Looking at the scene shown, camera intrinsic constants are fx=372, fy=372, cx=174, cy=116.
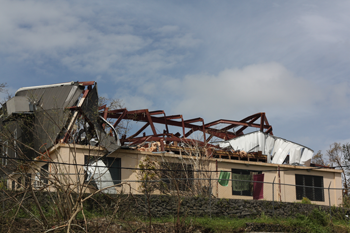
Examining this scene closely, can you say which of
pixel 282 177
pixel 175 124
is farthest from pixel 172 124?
pixel 282 177

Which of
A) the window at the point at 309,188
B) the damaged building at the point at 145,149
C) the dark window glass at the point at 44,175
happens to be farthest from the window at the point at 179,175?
the window at the point at 309,188

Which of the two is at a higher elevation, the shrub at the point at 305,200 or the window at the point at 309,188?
the window at the point at 309,188

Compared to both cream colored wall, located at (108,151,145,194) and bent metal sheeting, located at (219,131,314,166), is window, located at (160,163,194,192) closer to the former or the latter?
cream colored wall, located at (108,151,145,194)

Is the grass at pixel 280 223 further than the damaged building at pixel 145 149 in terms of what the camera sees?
No

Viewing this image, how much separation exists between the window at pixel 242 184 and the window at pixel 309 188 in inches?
130

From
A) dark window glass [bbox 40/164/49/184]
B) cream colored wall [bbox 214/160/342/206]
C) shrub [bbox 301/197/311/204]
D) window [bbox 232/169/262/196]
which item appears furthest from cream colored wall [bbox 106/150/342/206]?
dark window glass [bbox 40/164/49/184]

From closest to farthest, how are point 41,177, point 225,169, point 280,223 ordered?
point 41,177, point 280,223, point 225,169

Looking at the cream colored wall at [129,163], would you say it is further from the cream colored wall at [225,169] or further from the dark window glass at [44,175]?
the dark window glass at [44,175]

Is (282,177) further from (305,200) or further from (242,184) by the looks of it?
(242,184)

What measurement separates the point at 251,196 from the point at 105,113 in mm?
10732

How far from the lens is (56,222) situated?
13516 millimetres

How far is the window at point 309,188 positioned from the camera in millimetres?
25375

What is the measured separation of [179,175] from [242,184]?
14.7ft

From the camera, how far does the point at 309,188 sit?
25.5m
